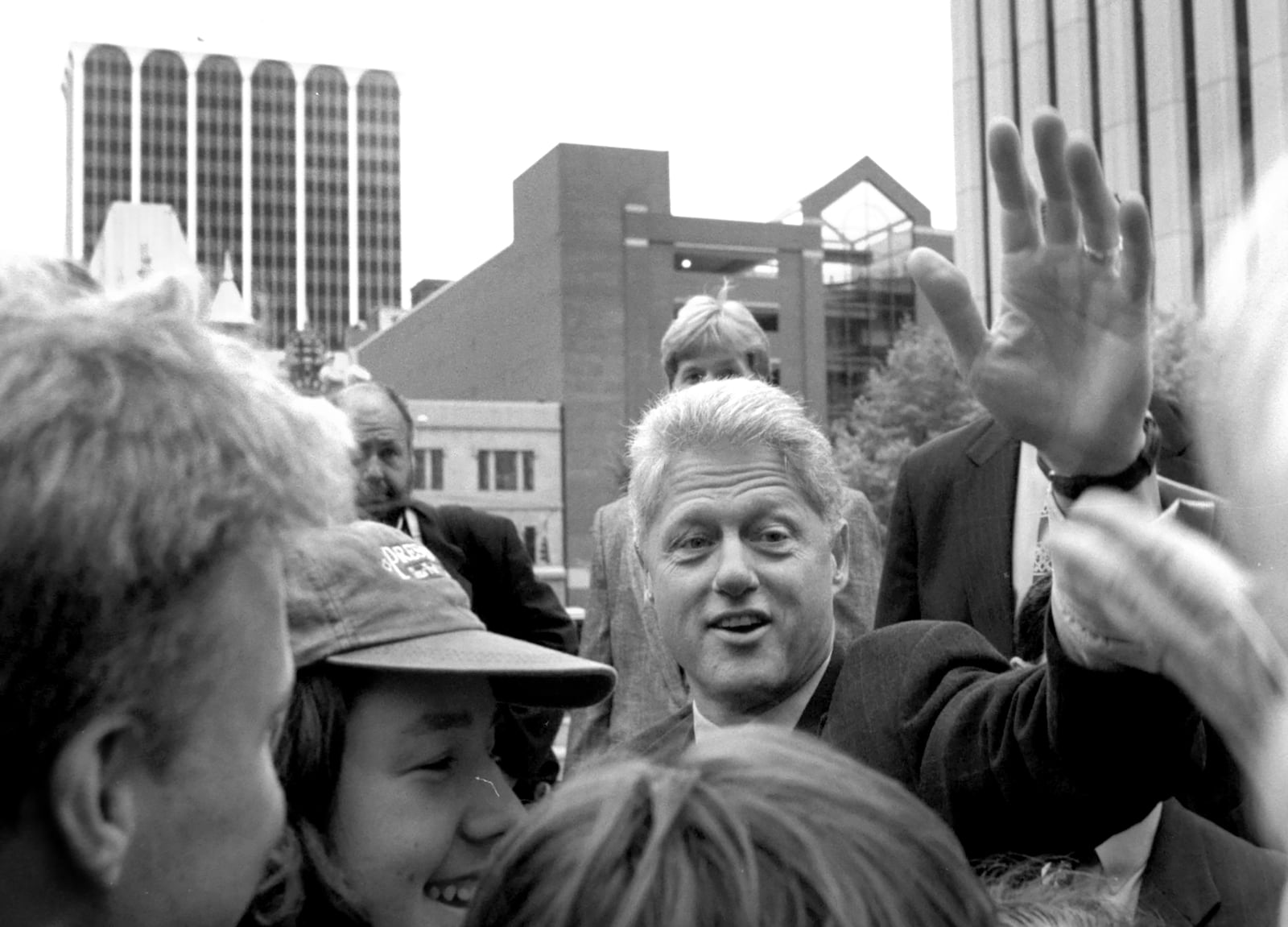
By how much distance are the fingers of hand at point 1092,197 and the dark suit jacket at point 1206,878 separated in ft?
3.55

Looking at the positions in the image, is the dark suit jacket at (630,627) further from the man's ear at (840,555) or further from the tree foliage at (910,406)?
the tree foliage at (910,406)

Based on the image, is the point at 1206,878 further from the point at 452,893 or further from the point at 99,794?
the point at 99,794

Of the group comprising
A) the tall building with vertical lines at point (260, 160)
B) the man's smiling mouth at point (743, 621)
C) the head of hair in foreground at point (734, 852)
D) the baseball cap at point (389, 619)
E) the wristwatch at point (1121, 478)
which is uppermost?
the tall building with vertical lines at point (260, 160)

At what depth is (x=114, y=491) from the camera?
3.25 feet

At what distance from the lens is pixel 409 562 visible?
1999 millimetres

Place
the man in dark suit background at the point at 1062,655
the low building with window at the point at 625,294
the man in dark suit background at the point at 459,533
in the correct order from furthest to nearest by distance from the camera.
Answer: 1. the low building with window at the point at 625,294
2. the man in dark suit background at the point at 459,533
3. the man in dark suit background at the point at 1062,655

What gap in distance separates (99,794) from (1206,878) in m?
1.89

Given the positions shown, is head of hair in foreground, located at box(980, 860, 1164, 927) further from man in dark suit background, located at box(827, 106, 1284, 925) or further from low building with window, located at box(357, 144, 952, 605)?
low building with window, located at box(357, 144, 952, 605)

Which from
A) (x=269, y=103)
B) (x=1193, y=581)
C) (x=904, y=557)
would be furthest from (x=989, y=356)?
(x=269, y=103)

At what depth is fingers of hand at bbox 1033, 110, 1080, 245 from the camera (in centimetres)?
165

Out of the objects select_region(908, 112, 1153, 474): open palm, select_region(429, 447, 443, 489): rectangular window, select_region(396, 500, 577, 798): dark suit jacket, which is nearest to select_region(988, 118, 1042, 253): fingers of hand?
select_region(908, 112, 1153, 474): open palm

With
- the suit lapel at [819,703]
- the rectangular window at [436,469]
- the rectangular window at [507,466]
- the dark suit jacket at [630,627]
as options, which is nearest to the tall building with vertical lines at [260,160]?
the rectangular window at [436,469]

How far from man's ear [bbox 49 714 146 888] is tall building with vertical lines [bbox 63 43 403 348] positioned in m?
112

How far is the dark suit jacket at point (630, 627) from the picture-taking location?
13.6 feet
